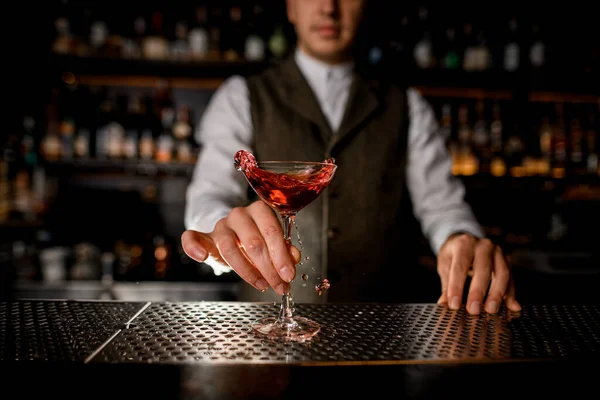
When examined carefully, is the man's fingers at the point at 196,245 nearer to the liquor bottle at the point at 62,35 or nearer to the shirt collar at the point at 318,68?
the shirt collar at the point at 318,68

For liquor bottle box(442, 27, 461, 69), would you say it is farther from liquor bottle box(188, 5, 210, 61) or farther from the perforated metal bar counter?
the perforated metal bar counter

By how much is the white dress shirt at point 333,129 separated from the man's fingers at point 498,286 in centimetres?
36

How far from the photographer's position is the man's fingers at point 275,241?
0.71 m

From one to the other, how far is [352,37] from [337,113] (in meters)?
0.31

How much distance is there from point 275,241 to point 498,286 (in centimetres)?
44

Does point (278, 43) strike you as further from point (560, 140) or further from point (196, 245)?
point (196, 245)

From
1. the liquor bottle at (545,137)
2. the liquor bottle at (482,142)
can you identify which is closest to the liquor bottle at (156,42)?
the liquor bottle at (482,142)

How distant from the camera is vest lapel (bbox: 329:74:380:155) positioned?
1672 millimetres

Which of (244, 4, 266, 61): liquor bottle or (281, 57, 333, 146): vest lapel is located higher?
(244, 4, 266, 61): liquor bottle

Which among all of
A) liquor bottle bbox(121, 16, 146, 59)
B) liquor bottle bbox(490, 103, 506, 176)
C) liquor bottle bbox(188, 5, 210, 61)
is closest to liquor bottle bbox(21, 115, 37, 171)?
liquor bottle bbox(121, 16, 146, 59)

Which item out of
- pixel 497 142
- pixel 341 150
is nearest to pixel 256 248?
pixel 341 150

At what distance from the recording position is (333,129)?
1.76 m

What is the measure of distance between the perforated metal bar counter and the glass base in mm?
17

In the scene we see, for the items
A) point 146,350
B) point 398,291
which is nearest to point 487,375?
point 146,350
